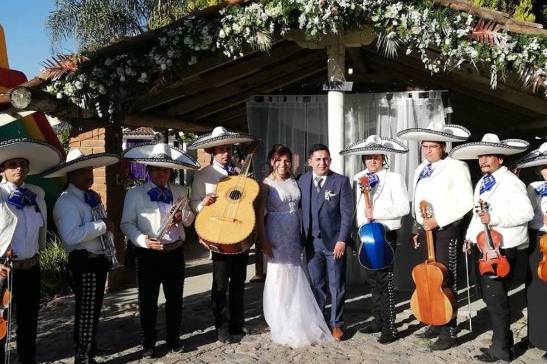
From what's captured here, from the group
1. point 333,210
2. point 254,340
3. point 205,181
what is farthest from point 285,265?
point 205,181

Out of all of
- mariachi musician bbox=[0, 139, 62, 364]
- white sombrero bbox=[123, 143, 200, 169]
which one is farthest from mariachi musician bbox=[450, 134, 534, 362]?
mariachi musician bbox=[0, 139, 62, 364]

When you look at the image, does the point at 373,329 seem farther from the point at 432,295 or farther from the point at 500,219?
the point at 500,219

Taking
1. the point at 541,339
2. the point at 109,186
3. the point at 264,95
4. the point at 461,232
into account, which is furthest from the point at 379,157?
the point at 109,186

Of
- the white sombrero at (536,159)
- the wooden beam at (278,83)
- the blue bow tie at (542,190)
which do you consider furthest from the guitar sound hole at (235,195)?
the wooden beam at (278,83)

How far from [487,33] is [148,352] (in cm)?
415

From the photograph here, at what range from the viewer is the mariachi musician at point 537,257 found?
15.1 ft

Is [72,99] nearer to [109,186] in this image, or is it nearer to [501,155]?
[109,186]

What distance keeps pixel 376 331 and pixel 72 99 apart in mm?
3641

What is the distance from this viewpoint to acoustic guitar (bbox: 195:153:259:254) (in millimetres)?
4641

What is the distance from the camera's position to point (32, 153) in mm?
4121

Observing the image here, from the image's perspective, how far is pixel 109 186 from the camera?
726cm

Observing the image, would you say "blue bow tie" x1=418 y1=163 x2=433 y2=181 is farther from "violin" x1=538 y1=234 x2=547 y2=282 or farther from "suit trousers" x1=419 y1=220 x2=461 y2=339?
"violin" x1=538 y1=234 x2=547 y2=282

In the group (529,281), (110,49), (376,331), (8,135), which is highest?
(110,49)

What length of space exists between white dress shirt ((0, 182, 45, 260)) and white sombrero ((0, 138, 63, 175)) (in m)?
0.21
